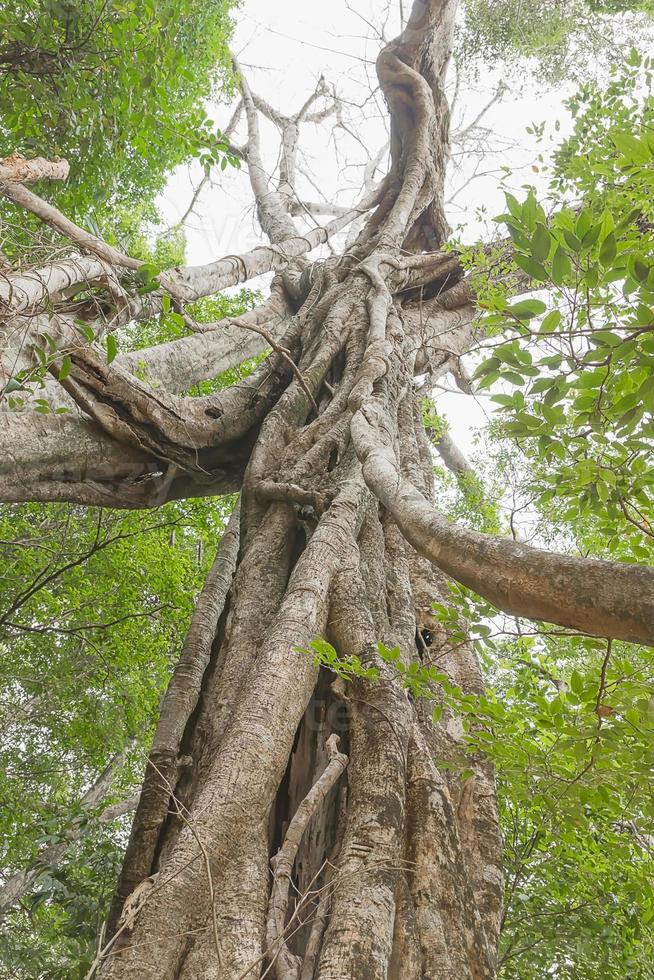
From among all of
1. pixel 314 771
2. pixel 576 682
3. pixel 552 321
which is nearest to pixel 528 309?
Result: pixel 552 321

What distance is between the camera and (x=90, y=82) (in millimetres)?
4207

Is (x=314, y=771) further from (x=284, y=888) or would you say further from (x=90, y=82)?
(x=90, y=82)

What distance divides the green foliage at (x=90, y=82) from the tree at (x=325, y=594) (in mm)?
1463

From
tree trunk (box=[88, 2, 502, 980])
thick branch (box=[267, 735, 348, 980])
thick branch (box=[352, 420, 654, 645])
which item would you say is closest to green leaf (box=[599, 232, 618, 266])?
thick branch (box=[352, 420, 654, 645])

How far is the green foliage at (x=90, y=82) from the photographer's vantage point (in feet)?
12.9

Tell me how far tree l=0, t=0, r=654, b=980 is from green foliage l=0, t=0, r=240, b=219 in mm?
1463

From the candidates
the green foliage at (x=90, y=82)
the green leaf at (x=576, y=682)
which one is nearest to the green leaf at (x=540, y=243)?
the green leaf at (x=576, y=682)

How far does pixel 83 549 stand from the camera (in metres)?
5.21

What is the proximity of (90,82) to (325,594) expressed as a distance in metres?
3.83

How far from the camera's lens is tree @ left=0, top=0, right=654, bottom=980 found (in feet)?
→ 4.88

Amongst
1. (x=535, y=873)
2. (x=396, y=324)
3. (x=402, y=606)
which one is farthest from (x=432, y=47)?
(x=535, y=873)

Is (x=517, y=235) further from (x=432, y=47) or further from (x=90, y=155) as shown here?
(x=432, y=47)

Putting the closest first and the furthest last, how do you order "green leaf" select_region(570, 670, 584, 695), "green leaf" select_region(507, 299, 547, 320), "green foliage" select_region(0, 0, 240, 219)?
"green leaf" select_region(507, 299, 547, 320), "green leaf" select_region(570, 670, 584, 695), "green foliage" select_region(0, 0, 240, 219)

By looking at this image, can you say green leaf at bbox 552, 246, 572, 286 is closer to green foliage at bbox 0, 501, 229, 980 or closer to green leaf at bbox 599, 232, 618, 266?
green leaf at bbox 599, 232, 618, 266
